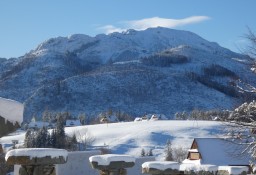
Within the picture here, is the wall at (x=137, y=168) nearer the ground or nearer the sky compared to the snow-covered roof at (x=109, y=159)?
nearer the ground

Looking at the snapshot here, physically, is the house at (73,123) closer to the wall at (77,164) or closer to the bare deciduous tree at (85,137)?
the bare deciduous tree at (85,137)

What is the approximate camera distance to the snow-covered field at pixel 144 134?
80312 mm

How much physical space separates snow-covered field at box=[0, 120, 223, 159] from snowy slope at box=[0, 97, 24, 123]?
2726 inches

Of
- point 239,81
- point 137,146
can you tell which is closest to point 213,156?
point 239,81

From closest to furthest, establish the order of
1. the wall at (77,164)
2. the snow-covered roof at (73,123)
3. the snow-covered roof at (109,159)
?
the snow-covered roof at (109,159)
the wall at (77,164)
the snow-covered roof at (73,123)

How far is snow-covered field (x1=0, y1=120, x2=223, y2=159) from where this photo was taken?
263 ft

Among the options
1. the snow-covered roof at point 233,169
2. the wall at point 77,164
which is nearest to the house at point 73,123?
the wall at point 77,164

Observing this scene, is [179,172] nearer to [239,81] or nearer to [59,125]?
[239,81]

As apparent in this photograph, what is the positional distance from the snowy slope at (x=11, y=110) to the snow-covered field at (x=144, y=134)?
227 ft

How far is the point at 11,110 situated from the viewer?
3.65m

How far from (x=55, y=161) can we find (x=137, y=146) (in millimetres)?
78052

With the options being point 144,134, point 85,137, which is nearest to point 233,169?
point 85,137

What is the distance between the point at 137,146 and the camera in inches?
3189

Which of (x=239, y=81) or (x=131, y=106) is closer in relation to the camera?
(x=239, y=81)
